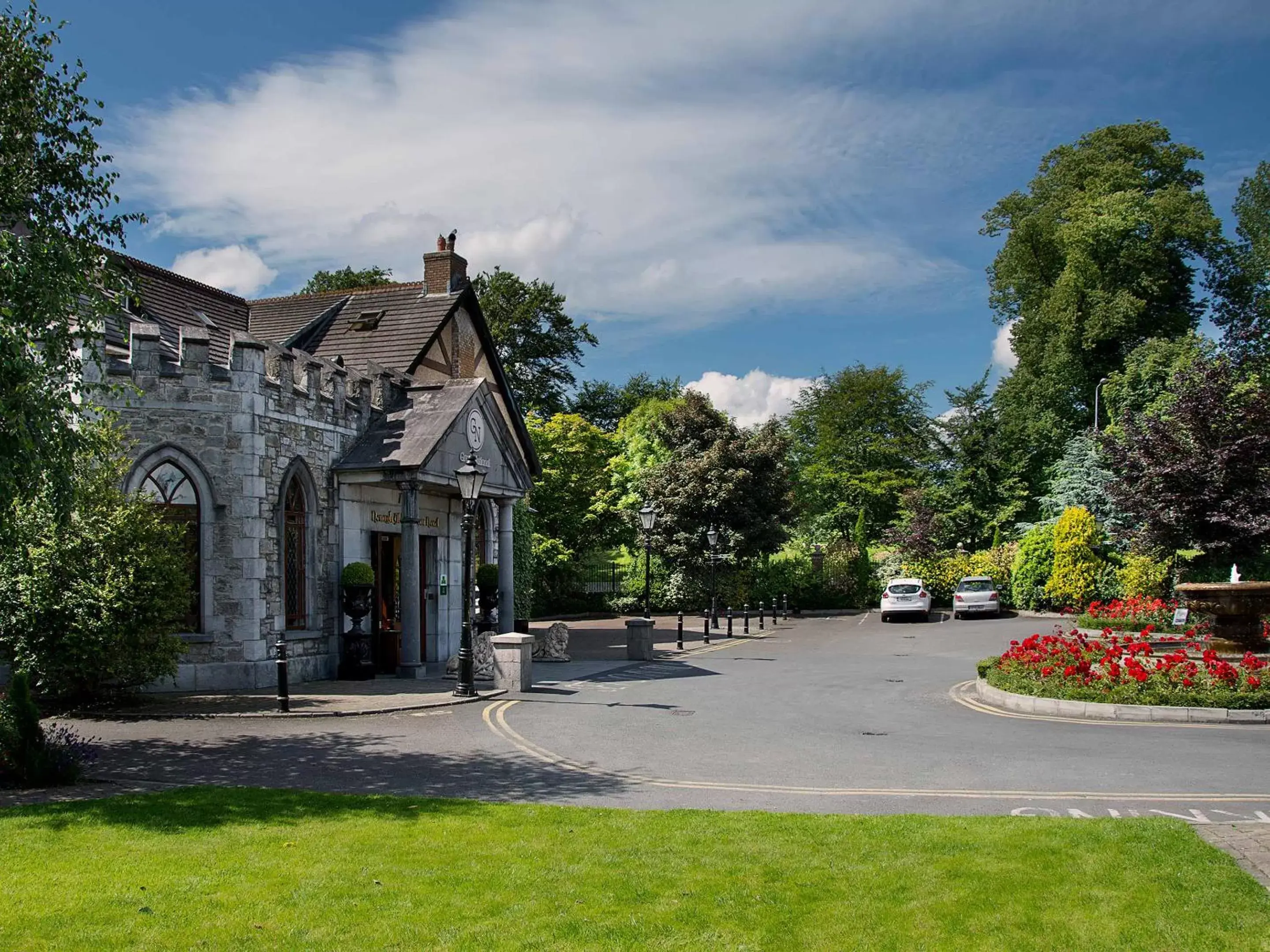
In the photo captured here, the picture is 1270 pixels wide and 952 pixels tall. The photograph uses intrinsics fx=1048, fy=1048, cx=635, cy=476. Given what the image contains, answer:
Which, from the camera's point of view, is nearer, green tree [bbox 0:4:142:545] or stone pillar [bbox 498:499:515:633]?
green tree [bbox 0:4:142:545]

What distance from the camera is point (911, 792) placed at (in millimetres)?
9727

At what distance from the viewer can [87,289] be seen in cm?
975

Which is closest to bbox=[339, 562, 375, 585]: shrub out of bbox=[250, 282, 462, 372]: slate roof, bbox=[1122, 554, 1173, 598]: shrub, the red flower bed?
bbox=[250, 282, 462, 372]: slate roof

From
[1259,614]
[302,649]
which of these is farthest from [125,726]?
[1259,614]

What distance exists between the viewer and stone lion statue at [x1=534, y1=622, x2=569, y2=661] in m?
23.5

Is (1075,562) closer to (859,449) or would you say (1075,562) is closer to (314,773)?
(859,449)

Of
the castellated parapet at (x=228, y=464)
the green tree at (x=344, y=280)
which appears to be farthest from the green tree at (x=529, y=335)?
the castellated parapet at (x=228, y=464)

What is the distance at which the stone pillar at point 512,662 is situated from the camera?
17.6m

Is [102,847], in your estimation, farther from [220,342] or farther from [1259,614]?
[1259,614]

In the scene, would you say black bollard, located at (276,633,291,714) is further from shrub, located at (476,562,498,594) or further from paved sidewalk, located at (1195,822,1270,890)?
paved sidewalk, located at (1195,822,1270,890)

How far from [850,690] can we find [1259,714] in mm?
6269

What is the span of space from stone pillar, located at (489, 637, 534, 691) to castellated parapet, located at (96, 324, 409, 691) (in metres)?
3.58

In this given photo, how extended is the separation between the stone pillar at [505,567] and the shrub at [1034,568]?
21.7 meters

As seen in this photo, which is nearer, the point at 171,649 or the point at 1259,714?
the point at 1259,714
